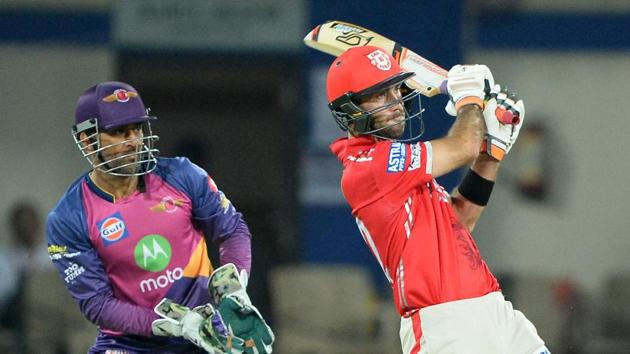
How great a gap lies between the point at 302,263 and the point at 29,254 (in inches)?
67.1

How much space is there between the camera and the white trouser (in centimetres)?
423

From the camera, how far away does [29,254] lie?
8.31 m

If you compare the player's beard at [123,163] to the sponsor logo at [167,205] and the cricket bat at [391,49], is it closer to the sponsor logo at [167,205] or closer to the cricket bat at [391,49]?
the sponsor logo at [167,205]

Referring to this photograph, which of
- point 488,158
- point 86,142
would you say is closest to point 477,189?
point 488,158

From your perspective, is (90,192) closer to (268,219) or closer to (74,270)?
(74,270)

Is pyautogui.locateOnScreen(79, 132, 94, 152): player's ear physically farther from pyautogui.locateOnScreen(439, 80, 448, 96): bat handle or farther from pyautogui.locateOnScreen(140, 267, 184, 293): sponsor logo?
pyautogui.locateOnScreen(439, 80, 448, 96): bat handle

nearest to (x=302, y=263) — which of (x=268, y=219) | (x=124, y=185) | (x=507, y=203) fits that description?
(x=268, y=219)

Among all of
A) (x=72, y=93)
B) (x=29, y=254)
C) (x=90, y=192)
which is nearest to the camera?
(x=90, y=192)

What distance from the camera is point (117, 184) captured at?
15.1ft

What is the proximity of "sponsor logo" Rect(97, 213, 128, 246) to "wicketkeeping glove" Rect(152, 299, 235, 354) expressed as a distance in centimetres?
29

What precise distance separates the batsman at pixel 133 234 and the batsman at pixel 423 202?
0.49 metres

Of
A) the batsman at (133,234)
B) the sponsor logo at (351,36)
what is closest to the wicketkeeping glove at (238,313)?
the batsman at (133,234)

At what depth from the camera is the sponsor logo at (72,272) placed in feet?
14.7

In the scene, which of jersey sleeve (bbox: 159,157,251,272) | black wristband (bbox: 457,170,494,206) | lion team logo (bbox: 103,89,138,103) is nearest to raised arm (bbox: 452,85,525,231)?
black wristband (bbox: 457,170,494,206)
